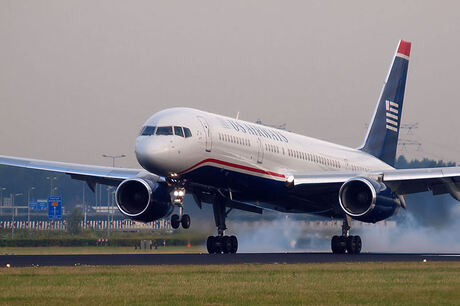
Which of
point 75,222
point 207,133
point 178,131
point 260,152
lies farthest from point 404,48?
point 75,222

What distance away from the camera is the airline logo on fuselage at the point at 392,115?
56.9 metres

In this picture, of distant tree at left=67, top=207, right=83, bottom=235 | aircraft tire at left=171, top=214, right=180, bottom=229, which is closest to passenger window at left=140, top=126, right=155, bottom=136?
aircraft tire at left=171, top=214, right=180, bottom=229

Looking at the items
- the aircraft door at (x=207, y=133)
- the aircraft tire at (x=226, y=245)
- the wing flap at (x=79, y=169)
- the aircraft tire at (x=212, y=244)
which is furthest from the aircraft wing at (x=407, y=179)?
the wing flap at (x=79, y=169)

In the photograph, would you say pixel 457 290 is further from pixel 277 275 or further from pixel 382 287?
pixel 277 275

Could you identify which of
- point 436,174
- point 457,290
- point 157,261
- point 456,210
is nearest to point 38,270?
point 157,261

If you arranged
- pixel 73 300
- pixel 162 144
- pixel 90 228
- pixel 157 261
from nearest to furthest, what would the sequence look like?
pixel 73 300 → pixel 157 261 → pixel 162 144 → pixel 90 228

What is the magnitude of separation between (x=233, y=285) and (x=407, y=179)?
64.8 ft

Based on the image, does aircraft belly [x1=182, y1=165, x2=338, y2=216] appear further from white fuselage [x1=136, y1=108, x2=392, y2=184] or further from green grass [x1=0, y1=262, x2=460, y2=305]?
green grass [x1=0, y1=262, x2=460, y2=305]

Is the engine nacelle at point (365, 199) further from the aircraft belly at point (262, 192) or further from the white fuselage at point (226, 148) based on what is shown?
the white fuselage at point (226, 148)

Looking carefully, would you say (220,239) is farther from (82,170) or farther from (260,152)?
(82,170)

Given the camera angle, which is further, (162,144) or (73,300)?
(162,144)

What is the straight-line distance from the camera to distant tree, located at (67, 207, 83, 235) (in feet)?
223

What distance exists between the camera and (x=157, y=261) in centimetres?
3491

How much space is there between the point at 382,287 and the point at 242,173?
17.8 metres
